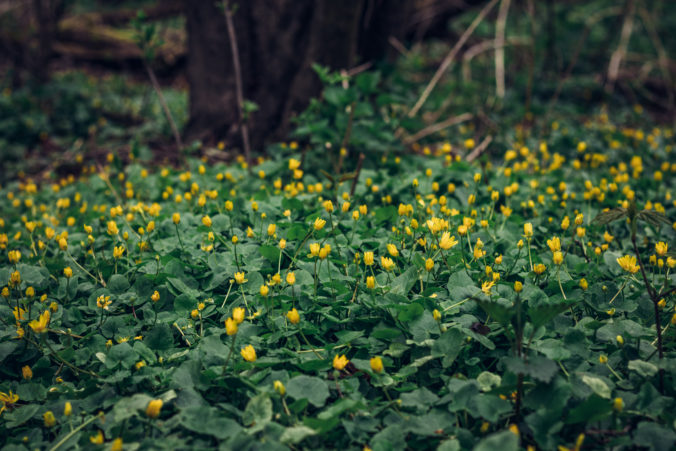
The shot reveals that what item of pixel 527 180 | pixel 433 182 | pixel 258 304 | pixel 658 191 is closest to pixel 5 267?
pixel 258 304

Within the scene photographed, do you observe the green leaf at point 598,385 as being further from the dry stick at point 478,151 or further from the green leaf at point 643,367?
the dry stick at point 478,151

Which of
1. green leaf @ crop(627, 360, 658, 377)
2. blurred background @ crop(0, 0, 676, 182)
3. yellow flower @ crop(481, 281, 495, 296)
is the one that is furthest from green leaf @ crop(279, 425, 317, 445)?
blurred background @ crop(0, 0, 676, 182)

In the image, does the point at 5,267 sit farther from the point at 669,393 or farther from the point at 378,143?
the point at 669,393

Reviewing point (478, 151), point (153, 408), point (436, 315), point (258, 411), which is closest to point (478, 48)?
point (478, 151)

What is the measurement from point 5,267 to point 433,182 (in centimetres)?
221

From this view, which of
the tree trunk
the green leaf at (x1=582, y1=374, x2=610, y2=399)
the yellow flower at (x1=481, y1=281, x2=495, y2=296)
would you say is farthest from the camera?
the tree trunk

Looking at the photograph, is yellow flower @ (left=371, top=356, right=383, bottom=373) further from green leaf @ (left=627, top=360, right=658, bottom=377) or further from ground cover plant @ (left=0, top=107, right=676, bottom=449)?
green leaf @ (left=627, top=360, right=658, bottom=377)

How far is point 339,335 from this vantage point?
5.68 feet

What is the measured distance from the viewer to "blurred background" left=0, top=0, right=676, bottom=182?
3.52 m

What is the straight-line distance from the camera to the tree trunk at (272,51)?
12.2 ft

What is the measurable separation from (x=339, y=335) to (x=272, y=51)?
9.25 ft

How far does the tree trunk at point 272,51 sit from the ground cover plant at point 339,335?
155 centimetres

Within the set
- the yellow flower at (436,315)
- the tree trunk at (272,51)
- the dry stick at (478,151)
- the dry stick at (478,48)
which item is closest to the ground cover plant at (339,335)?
the yellow flower at (436,315)

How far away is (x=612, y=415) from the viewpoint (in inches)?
56.4
